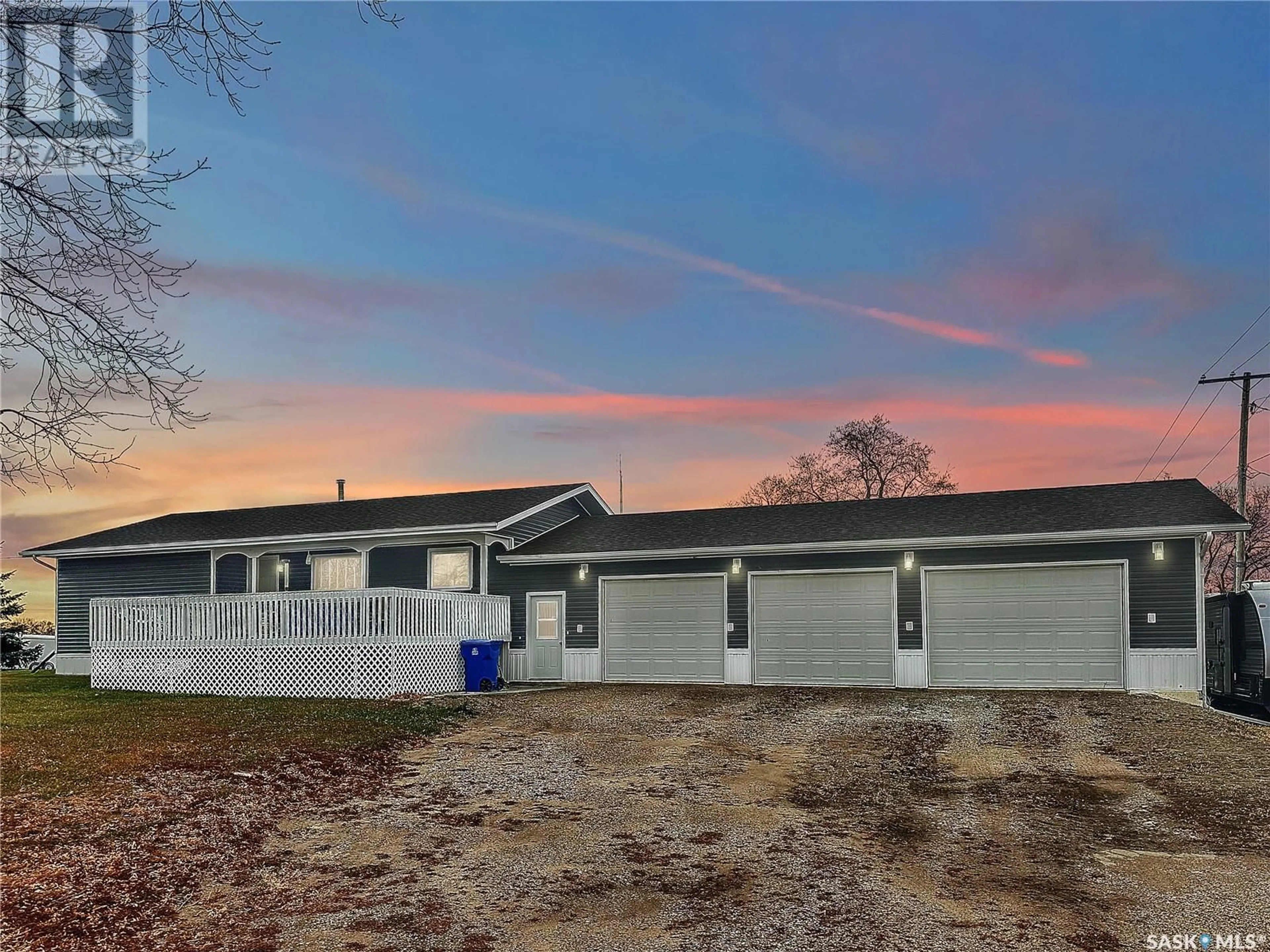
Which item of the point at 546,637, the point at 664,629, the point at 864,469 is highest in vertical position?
the point at 864,469

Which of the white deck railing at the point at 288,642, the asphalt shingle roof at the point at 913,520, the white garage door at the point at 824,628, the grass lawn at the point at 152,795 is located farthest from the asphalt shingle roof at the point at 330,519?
the grass lawn at the point at 152,795

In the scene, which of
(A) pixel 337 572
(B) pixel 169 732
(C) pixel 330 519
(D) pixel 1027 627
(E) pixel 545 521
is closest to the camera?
(B) pixel 169 732

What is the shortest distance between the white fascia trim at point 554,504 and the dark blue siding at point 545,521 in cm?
9

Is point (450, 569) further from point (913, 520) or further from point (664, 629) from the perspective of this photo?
point (913, 520)

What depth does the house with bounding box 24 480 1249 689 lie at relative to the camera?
19031mm

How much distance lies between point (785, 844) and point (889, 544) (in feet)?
43.2

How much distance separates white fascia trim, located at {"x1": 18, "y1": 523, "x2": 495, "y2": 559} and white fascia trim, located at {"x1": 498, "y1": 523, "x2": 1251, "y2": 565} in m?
1.60

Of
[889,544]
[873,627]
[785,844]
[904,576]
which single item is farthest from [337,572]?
[785,844]

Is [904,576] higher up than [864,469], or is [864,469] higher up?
[864,469]

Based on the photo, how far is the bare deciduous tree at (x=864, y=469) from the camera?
4528 centimetres

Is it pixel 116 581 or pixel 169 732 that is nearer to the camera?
pixel 169 732

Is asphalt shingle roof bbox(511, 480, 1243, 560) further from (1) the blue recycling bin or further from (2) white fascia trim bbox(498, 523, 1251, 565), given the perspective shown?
(1) the blue recycling bin

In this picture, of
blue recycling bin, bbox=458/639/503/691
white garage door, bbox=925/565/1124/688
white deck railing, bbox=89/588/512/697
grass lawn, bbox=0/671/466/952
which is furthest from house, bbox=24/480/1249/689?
grass lawn, bbox=0/671/466/952

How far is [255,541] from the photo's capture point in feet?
84.4
